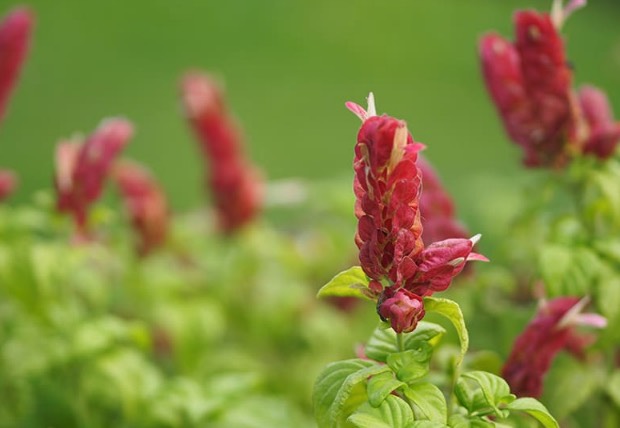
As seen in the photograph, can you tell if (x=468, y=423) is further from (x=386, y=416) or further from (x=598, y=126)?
(x=598, y=126)

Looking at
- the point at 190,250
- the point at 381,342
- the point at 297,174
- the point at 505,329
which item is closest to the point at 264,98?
the point at 297,174

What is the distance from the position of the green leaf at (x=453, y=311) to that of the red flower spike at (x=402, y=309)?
0.04 meters

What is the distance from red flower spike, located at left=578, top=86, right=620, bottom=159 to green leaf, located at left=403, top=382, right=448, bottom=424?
717 millimetres

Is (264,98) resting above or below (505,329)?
above

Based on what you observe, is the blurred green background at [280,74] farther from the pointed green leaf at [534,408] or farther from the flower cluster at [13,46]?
the pointed green leaf at [534,408]

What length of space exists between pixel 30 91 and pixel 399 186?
5.91 m

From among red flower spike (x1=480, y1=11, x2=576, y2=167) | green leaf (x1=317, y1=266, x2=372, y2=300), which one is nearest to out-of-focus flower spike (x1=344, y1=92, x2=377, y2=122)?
green leaf (x1=317, y1=266, x2=372, y2=300)

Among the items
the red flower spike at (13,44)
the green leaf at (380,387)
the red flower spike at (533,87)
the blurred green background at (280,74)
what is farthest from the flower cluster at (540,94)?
the blurred green background at (280,74)

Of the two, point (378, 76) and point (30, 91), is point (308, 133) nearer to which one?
point (378, 76)

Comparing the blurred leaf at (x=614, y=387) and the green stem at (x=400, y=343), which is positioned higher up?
the green stem at (x=400, y=343)

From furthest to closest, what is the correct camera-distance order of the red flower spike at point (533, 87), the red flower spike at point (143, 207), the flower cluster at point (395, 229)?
1. the red flower spike at point (143, 207)
2. the red flower spike at point (533, 87)
3. the flower cluster at point (395, 229)

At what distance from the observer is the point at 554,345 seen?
1616 millimetres

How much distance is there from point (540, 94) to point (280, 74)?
226 inches

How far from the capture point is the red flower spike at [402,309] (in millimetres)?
1282
